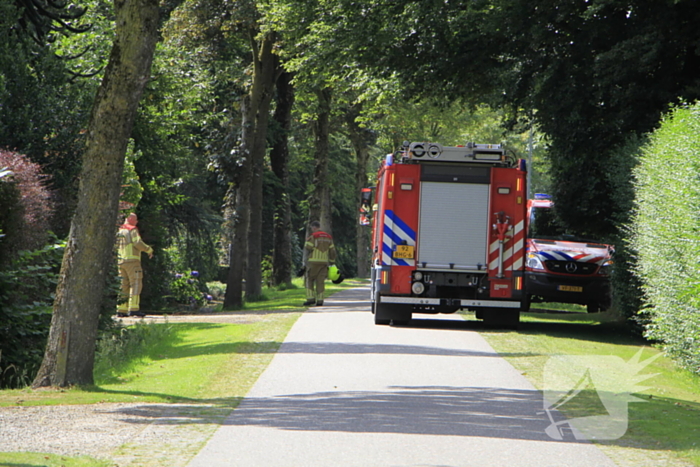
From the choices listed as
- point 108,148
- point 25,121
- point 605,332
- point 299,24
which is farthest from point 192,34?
point 108,148

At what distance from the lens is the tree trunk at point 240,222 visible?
2572 centimetres

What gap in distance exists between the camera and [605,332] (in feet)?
61.3

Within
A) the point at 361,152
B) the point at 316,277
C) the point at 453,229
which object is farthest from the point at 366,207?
the point at 361,152

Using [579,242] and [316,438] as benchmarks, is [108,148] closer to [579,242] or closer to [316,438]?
[316,438]

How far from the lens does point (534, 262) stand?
19641 mm

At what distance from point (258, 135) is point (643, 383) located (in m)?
17.4

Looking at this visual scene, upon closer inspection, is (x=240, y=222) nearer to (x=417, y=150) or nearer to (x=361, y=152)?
(x=417, y=150)

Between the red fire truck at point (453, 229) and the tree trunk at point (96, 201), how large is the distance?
7.28m

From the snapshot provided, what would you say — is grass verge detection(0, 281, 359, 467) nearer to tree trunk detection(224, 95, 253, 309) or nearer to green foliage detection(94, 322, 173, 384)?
green foliage detection(94, 322, 173, 384)

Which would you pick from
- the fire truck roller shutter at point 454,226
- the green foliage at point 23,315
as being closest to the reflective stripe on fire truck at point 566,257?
the fire truck roller shutter at point 454,226

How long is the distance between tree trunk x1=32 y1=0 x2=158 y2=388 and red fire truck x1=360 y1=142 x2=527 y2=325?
7285 millimetres

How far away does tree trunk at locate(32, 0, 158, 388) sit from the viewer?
10.3m

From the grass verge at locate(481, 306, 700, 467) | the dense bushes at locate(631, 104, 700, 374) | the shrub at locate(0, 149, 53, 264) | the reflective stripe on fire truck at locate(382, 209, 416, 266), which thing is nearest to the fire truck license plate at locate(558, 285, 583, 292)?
the grass verge at locate(481, 306, 700, 467)

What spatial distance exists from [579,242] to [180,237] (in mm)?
15111
